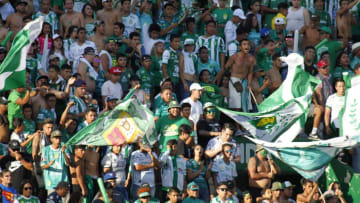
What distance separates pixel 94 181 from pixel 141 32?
15.5ft

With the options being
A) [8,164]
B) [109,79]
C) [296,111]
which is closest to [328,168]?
[296,111]

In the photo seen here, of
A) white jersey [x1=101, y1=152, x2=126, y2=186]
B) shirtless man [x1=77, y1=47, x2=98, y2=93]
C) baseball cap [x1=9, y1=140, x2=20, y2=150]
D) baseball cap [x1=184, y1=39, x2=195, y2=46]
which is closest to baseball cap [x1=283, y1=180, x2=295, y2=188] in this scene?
white jersey [x1=101, y1=152, x2=126, y2=186]

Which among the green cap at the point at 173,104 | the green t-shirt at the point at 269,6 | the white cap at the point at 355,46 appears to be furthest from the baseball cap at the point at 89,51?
the white cap at the point at 355,46

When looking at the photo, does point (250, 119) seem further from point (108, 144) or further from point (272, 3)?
point (272, 3)

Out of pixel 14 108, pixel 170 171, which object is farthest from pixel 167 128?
pixel 14 108

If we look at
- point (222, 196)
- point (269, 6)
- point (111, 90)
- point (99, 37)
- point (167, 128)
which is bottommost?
point (222, 196)

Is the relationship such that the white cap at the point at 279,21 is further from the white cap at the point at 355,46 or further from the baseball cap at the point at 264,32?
the white cap at the point at 355,46

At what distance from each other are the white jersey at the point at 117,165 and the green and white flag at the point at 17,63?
5.80 ft

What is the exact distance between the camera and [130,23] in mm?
23156

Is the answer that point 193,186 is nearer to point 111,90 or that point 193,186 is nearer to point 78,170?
point 78,170

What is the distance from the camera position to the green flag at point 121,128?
18891 millimetres

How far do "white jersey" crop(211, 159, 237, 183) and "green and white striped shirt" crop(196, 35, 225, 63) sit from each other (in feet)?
11.3

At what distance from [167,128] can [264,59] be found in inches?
146

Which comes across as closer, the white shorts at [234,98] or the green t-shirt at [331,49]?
the white shorts at [234,98]
